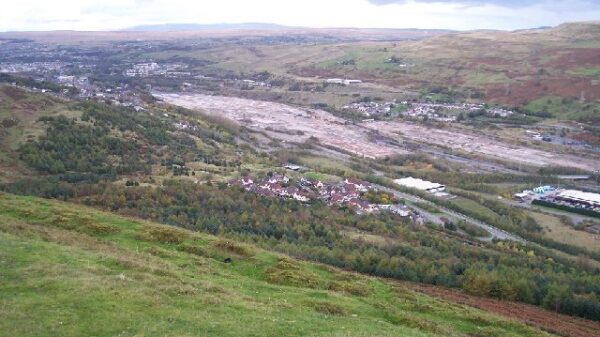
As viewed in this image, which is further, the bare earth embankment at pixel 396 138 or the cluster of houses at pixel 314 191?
the bare earth embankment at pixel 396 138

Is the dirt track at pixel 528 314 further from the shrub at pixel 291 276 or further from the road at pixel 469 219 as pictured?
the road at pixel 469 219

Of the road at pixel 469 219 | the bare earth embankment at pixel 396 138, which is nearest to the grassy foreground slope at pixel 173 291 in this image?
the road at pixel 469 219

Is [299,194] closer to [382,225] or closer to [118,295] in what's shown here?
[382,225]

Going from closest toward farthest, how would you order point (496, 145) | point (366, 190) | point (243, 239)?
point (243, 239)
point (366, 190)
point (496, 145)

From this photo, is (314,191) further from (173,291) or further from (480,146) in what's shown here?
(480,146)

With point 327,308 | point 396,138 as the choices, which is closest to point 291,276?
point 327,308

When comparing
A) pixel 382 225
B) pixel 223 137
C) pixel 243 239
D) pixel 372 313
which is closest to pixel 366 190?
pixel 382 225
